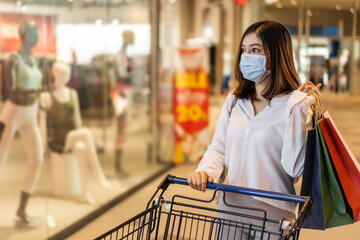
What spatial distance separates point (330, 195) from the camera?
210cm

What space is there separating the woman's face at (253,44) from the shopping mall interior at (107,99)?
218 centimetres

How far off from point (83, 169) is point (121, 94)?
1.34 m

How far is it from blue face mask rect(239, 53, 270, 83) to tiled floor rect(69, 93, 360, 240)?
9.48 feet

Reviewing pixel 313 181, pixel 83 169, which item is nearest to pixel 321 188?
pixel 313 181

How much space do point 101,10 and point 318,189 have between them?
422cm

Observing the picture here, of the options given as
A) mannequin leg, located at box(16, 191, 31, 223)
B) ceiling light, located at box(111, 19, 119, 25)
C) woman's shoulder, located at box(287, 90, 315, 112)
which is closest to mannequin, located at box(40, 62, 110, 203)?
mannequin leg, located at box(16, 191, 31, 223)

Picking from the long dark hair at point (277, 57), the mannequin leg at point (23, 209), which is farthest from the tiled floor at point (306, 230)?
the long dark hair at point (277, 57)

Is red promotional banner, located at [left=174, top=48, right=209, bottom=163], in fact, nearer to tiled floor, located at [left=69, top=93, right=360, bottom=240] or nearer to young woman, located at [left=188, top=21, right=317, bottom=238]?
tiled floor, located at [left=69, top=93, right=360, bottom=240]

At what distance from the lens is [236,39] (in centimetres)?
1237

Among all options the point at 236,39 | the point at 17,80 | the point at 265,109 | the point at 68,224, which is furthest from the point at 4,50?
Answer: the point at 236,39

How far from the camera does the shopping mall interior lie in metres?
4.11

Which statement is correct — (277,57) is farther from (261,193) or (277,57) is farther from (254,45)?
(261,193)

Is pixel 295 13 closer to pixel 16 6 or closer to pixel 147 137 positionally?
pixel 147 137

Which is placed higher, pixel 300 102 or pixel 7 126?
pixel 300 102
